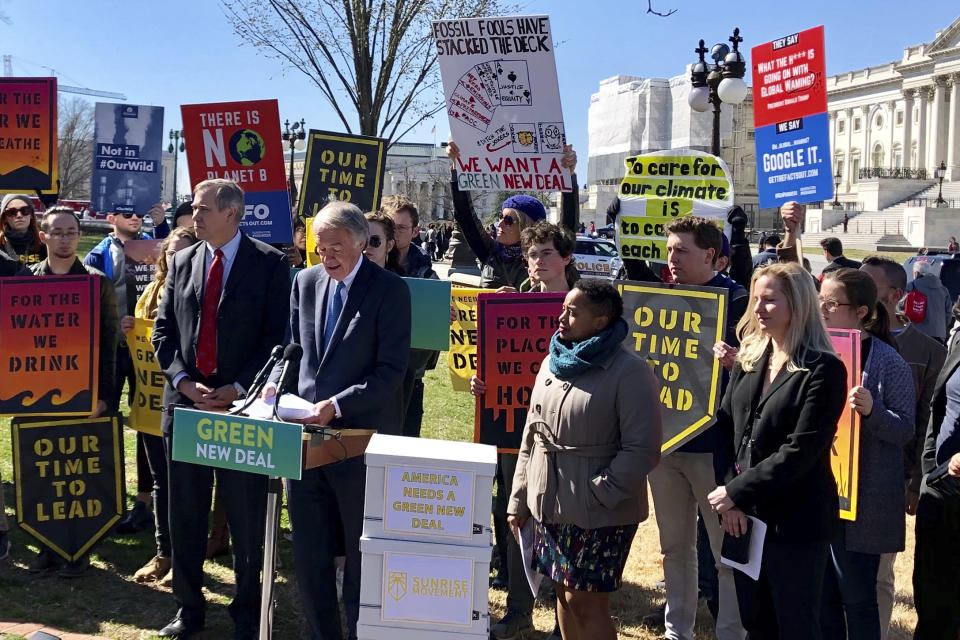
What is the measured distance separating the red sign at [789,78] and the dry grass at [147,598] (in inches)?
130

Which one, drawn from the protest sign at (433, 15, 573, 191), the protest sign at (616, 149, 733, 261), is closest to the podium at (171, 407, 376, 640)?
the protest sign at (616, 149, 733, 261)

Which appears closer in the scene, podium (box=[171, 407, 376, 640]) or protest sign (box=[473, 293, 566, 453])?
podium (box=[171, 407, 376, 640])

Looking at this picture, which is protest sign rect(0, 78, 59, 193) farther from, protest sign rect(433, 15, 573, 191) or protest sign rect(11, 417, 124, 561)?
protest sign rect(433, 15, 573, 191)

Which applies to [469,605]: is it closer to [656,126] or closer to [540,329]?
[540,329]

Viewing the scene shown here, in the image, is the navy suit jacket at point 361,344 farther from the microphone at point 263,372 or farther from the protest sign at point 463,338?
the protest sign at point 463,338

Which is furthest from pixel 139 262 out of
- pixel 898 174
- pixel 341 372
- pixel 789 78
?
pixel 898 174

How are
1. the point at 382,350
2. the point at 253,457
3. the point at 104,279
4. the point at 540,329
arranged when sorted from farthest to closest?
the point at 104,279 → the point at 540,329 → the point at 382,350 → the point at 253,457

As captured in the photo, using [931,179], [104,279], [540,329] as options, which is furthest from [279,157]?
[931,179]

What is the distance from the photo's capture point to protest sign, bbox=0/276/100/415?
597 centimetres

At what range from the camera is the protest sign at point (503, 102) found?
6.74m

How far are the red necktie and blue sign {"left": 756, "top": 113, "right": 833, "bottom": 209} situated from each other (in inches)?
154

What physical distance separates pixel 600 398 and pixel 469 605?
1.00 metres

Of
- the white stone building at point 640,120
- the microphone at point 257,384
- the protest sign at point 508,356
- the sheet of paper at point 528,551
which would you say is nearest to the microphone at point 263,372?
the microphone at point 257,384

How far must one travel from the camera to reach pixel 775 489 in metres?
3.96
